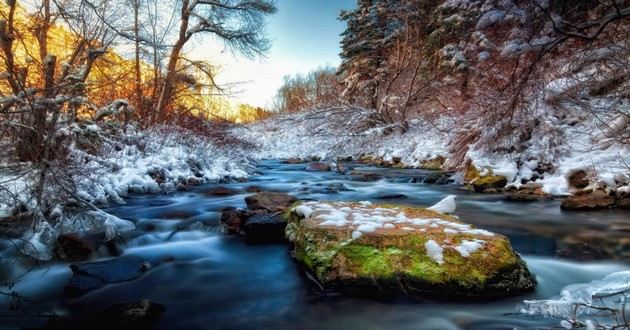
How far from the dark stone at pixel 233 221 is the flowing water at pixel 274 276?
0.45 ft

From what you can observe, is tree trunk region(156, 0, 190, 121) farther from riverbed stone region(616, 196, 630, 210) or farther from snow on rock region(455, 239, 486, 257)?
riverbed stone region(616, 196, 630, 210)

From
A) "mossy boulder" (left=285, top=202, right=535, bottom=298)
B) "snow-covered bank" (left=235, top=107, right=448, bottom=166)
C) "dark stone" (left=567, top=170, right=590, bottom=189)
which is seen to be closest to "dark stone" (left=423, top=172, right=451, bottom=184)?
"dark stone" (left=567, top=170, right=590, bottom=189)

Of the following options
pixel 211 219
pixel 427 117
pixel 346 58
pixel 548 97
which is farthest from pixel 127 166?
pixel 346 58

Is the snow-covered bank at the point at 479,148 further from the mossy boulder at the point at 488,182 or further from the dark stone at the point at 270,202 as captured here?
the dark stone at the point at 270,202

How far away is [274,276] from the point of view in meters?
3.86

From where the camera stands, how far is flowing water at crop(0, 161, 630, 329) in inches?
116

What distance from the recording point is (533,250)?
14.9 feet

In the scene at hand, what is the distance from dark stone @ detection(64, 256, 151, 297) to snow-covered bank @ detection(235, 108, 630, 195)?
21.5ft

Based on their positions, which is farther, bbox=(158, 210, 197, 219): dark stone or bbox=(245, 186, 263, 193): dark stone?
bbox=(245, 186, 263, 193): dark stone

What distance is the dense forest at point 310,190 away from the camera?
3.21 m

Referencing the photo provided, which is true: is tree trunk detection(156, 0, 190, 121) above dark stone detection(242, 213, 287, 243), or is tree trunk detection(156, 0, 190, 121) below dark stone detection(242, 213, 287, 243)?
above

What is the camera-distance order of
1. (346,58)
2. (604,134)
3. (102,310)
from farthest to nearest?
(346,58)
(604,134)
(102,310)

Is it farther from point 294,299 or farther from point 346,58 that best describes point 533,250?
point 346,58

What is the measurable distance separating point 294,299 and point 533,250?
292cm
